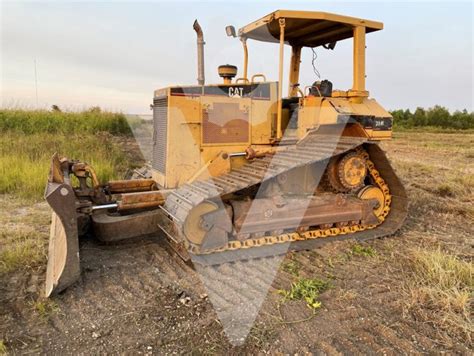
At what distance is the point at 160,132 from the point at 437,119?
116 ft

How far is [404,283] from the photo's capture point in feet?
13.7

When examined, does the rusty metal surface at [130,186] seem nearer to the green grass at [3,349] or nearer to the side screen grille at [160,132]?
the side screen grille at [160,132]

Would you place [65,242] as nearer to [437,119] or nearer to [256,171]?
[256,171]

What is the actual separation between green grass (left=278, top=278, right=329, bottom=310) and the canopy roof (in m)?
3.24

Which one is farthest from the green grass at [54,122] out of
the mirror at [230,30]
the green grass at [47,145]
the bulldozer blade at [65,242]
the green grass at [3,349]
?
the green grass at [3,349]

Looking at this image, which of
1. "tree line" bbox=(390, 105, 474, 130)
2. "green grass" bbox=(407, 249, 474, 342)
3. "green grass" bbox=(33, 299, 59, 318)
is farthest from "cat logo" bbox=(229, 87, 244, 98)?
"tree line" bbox=(390, 105, 474, 130)

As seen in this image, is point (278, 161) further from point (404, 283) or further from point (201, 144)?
point (404, 283)

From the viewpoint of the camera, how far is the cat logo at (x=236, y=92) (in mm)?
5426

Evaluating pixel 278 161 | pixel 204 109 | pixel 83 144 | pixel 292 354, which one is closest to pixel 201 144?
pixel 204 109

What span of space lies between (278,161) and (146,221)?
5.90 ft

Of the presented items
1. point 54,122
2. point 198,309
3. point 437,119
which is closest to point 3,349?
point 198,309

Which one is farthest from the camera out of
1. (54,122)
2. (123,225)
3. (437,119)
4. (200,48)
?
(437,119)

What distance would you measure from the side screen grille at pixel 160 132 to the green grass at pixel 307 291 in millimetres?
2335

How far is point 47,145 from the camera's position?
10.9 meters
